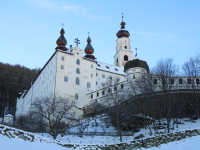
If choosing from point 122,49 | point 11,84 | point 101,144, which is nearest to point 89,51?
point 122,49

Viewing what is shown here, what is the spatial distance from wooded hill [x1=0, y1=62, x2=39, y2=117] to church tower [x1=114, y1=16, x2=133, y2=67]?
25.4 m

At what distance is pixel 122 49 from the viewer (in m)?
67.6

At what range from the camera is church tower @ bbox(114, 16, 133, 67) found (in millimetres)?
67438

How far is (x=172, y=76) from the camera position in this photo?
108ft

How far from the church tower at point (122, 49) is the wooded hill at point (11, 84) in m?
25.4

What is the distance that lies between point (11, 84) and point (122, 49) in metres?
31.9

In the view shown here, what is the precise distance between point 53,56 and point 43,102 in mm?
12044

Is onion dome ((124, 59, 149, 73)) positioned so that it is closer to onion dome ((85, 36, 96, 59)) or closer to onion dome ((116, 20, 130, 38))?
onion dome ((85, 36, 96, 59))

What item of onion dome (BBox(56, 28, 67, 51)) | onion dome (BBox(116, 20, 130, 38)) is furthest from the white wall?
onion dome (BBox(116, 20, 130, 38))


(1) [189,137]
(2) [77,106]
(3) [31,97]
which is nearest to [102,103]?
(2) [77,106]

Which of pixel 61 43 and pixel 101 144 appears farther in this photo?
pixel 61 43

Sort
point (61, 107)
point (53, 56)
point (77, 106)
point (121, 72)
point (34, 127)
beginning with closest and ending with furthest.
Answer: point (34, 127) → point (61, 107) → point (77, 106) → point (53, 56) → point (121, 72)

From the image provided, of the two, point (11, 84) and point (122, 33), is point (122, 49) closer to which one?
point (122, 33)

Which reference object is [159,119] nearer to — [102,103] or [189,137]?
[189,137]
